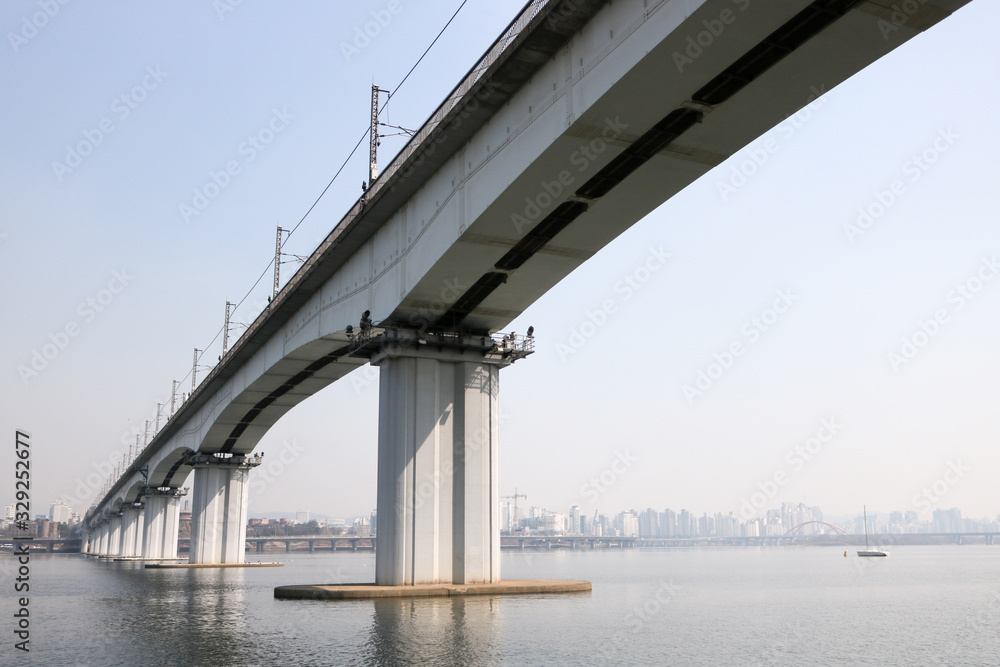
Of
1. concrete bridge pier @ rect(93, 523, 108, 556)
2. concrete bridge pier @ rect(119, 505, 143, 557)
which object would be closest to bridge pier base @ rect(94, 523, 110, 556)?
concrete bridge pier @ rect(93, 523, 108, 556)

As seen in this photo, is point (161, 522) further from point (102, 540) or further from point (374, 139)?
point (374, 139)

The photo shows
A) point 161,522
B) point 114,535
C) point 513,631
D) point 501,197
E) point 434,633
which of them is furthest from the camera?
point 114,535

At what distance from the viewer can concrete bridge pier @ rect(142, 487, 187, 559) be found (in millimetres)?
101188

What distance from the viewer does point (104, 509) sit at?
147 m

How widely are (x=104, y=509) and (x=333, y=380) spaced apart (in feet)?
376

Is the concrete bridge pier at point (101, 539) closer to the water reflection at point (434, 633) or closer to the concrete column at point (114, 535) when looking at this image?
the concrete column at point (114, 535)

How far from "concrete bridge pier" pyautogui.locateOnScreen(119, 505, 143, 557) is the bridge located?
8843 cm

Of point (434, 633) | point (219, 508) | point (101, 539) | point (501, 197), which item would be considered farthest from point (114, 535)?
point (434, 633)

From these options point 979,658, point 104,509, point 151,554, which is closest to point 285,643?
point 979,658

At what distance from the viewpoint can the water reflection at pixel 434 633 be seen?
51.2ft

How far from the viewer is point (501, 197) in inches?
958

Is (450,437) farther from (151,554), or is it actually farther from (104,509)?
(104,509)

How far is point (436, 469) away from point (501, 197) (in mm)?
12318

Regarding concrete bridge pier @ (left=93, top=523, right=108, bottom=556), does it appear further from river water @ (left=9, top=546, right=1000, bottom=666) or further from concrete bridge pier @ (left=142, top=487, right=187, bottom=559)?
river water @ (left=9, top=546, right=1000, bottom=666)
